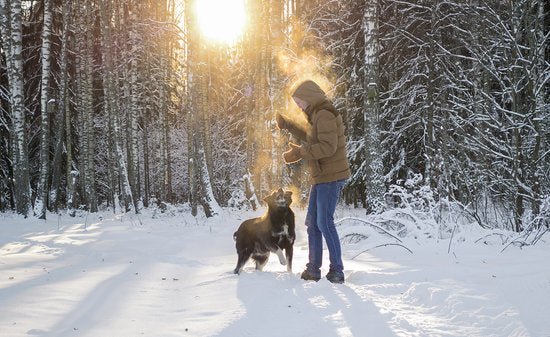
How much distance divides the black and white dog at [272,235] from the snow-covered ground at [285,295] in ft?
0.75

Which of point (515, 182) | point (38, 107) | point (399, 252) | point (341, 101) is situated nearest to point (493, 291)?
point (399, 252)

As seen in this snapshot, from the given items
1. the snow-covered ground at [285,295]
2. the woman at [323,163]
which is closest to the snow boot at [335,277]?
the woman at [323,163]

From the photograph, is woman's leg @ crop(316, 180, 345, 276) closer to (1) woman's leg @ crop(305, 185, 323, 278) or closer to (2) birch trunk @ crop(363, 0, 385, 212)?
(1) woman's leg @ crop(305, 185, 323, 278)

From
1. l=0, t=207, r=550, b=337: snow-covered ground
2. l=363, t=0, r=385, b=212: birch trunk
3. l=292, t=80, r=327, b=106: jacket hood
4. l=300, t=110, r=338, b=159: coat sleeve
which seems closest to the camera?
l=0, t=207, r=550, b=337: snow-covered ground

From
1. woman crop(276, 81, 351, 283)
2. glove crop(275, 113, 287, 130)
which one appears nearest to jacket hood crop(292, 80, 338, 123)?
woman crop(276, 81, 351, 283)

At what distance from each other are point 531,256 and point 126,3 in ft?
68.9

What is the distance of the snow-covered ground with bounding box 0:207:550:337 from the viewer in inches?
116

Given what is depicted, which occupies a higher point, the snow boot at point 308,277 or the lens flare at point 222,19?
the lens flare at point 222,19

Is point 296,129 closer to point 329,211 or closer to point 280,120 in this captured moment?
point 280,120

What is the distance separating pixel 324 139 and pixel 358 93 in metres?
11.4

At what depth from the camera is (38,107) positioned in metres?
18.9

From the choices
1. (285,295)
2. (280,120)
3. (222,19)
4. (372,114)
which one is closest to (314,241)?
(285,295)

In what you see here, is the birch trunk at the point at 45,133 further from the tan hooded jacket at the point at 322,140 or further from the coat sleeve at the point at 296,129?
the tan hooded jacket at the point at 322,140

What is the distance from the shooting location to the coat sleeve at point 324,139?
4.26m
